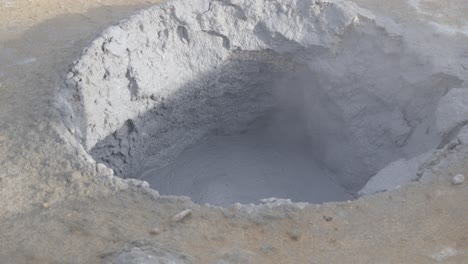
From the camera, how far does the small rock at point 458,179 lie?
19.1ft

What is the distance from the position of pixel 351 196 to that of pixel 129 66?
12.1 ft

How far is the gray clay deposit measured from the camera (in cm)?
773

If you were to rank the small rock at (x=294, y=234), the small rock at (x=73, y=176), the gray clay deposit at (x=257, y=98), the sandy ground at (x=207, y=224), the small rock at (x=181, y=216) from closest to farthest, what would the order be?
1. the sandy ground at (x=207, y=224)
2. the small rock at (x=294, y=234)
3. the small rock at (x=181, y=216)
4. the small rock at (x=73, y=176)
5. the gray clay deposit at (x=257, y=98)

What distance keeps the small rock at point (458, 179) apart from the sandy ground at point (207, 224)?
0.21 ft

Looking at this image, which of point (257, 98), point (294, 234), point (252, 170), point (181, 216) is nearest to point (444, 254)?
point (294, 234)

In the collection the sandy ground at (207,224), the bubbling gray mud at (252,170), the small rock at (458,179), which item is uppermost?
the small rock at (458,179)

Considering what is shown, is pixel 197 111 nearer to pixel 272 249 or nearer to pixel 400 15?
pixel 400 15

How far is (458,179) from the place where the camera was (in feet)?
19.2

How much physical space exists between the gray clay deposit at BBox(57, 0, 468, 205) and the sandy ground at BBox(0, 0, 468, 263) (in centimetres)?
123

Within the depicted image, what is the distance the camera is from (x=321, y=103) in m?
8.87

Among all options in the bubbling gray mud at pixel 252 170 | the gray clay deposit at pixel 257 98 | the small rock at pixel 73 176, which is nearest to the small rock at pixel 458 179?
the gray clay deposit at pixel 257 98

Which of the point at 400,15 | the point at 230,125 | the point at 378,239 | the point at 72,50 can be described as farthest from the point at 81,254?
the point at 400,15

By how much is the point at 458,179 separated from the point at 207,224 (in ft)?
8.35

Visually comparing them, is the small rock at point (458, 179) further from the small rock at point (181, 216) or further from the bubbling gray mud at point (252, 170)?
the bubbling gray mud at point (252, 170)
